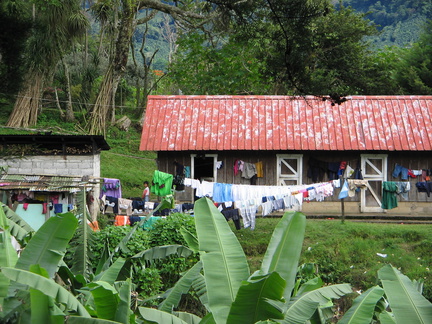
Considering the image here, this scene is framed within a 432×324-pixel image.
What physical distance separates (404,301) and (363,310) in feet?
1.32

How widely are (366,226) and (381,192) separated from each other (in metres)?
2.66

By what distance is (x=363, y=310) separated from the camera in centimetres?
517

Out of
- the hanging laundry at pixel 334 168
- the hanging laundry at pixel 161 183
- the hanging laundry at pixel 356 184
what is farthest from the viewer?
the hanging laundry at pixel 334 168

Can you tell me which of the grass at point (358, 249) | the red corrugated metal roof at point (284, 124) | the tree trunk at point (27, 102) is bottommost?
the grass at point (358, 249)

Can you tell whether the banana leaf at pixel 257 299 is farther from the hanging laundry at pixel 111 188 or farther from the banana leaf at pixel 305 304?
the hanging laundry at pixel 111 188

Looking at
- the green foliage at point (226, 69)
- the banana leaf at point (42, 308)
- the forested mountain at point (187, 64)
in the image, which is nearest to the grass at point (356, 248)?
the forested mountain at point (187, 64)

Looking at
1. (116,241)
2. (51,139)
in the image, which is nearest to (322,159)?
(51,139)

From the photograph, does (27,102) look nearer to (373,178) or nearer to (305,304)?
(373,178)

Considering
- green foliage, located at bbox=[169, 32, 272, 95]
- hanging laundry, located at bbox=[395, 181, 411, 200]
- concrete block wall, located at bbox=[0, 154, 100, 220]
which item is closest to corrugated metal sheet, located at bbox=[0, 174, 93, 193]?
concrete block wall, located at bbox=[0, 154, 100, 220]

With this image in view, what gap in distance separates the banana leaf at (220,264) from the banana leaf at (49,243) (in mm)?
1202

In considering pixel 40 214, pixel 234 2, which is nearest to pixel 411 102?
pixel 234 2

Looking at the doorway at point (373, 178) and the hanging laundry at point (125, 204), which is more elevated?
the doorway at point (373, 178)

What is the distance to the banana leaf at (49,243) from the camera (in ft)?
17.2

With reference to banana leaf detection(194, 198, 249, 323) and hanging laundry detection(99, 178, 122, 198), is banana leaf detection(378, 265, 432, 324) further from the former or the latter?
hanging laundry detection(99, 178, 122, 198)
